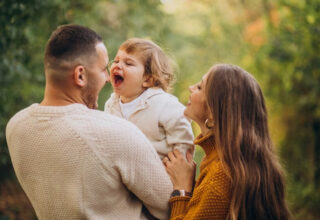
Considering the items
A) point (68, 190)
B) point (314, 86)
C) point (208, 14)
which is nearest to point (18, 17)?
point (68, 190)

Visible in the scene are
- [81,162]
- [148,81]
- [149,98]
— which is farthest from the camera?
[148,81]

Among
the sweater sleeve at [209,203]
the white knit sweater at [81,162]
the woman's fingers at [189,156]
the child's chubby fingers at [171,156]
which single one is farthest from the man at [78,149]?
the woman's fingers at [189,156]

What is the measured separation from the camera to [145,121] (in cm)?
223

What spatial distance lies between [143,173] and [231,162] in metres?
0.45

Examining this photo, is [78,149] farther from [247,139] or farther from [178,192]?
[247,139]

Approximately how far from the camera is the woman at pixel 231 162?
1.80 meters

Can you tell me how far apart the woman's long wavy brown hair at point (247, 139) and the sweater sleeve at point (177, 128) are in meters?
0.31

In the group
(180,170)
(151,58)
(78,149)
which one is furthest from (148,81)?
(78,149)

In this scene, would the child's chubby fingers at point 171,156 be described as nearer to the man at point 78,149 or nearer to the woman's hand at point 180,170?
the woman's hand at point 180,170

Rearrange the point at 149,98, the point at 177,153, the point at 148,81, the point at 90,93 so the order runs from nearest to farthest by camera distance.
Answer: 1. the point at 90,93
2. the point at 177,153
3. the point at 149,98
4. the point at 148,81

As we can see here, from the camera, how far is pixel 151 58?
2436 mm

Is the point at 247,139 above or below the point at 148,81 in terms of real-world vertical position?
below

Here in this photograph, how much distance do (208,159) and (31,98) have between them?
128 inches

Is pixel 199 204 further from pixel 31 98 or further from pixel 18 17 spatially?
pixel 31 98
